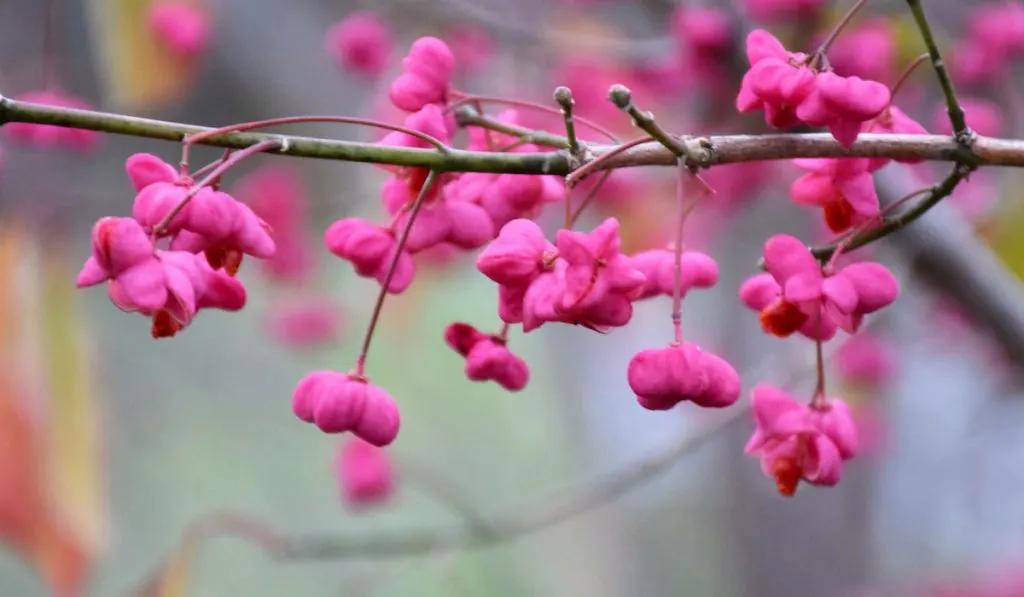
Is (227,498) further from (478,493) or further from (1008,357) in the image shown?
(1008,357)

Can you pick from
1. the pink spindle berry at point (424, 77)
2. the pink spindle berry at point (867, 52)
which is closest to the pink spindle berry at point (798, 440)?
the pink spindle berry at point (424, 77)

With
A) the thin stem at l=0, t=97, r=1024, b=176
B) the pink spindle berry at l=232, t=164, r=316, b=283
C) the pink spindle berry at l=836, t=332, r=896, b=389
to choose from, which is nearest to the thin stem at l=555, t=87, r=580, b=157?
the thin stem at l=0, t=97, r=1024, b=176

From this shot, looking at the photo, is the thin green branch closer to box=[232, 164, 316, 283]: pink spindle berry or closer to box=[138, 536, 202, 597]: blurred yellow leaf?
box=[138, 536, 202, 597]: blurred yellow leaf

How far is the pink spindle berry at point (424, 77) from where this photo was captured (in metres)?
0.48

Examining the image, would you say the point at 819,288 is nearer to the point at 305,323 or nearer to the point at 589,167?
the point at 589,167

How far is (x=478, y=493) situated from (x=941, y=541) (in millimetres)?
1056

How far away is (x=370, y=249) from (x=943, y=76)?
10.6 inches

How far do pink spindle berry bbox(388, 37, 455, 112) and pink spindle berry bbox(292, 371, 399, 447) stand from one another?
0.14 metres

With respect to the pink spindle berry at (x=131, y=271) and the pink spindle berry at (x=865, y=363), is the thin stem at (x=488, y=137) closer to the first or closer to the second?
the pink spindle berry at (x=131, y=271)

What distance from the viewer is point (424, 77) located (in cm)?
49

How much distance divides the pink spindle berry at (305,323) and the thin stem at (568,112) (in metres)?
1.27

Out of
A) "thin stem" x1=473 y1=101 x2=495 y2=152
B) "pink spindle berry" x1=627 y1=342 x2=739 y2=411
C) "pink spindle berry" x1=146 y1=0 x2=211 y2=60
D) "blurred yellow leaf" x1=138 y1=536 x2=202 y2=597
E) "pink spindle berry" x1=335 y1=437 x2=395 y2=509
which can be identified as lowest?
"blurred yellow leaf" x1=138 y1=536 x2=202 y2=597

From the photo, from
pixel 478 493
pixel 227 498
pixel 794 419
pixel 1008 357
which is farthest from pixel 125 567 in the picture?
pixel 794 419

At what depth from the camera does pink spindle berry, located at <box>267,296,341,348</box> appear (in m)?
1.62
